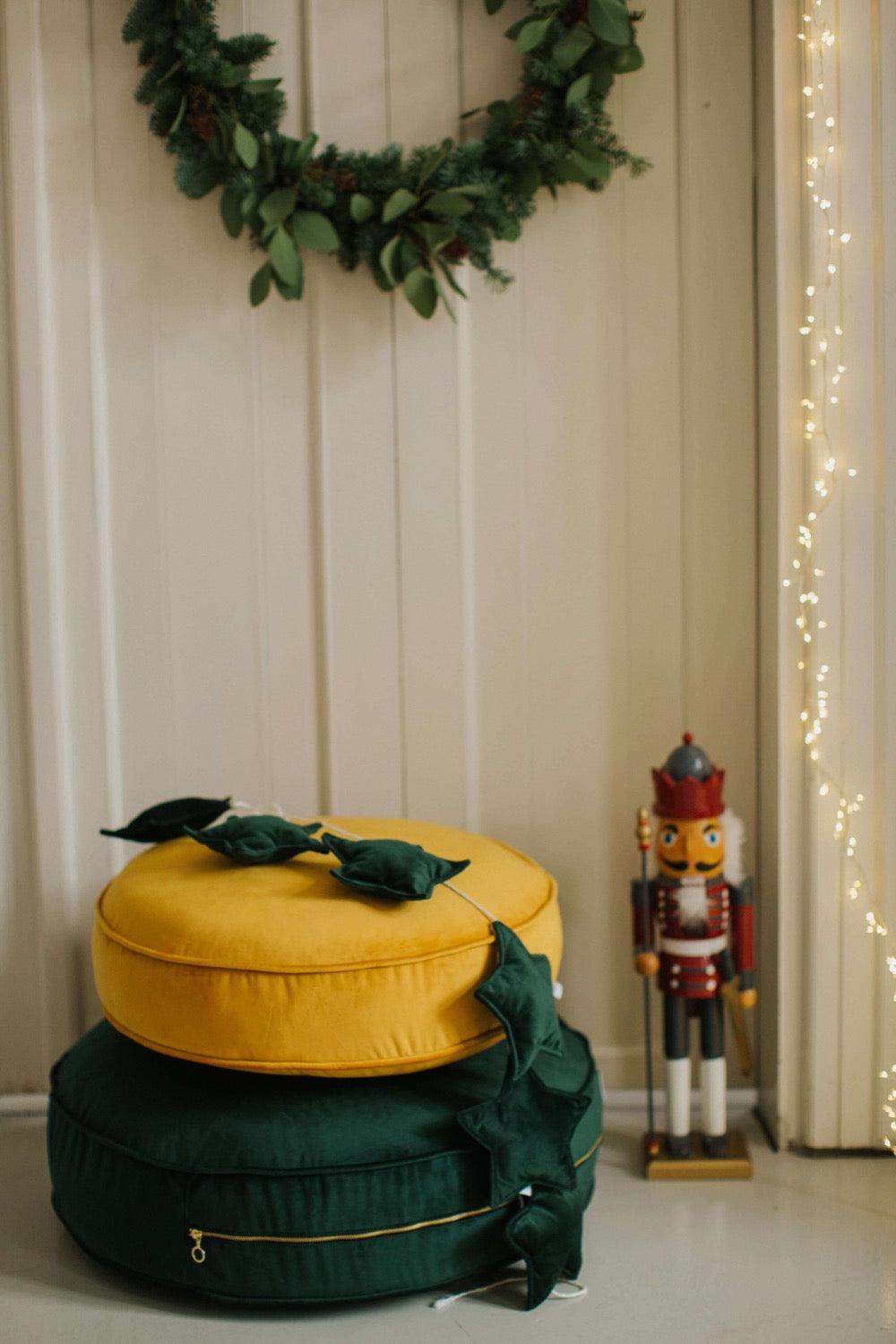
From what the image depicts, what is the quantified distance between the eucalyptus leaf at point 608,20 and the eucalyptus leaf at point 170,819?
1451 mm

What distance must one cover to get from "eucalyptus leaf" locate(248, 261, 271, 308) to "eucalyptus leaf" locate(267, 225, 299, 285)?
0.02 metres

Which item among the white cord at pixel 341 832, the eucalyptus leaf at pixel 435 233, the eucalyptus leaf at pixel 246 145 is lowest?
the white cord at pixel 341 832

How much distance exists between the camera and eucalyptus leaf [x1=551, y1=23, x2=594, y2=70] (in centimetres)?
203

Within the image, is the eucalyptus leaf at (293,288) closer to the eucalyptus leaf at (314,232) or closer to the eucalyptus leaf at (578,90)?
the eucalyptus leaf at (314,232)

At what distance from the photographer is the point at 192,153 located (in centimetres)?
211

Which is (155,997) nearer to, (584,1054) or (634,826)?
(584,1054)

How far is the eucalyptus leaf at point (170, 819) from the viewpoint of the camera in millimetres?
2025

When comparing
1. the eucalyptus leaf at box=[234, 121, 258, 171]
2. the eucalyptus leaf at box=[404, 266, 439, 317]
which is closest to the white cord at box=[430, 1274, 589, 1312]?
the eucalyptus leaf at box=[404, 266, 439, 317]

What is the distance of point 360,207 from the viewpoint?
2.10 metres

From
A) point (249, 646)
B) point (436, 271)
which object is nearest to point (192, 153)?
point (436, 271)

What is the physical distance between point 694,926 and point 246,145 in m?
1.53

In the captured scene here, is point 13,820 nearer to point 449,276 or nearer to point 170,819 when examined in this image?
point 170,819

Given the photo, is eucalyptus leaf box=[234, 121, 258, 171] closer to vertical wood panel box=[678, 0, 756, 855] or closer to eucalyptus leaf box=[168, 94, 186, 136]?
eucalyptus leaf box=[168, 94, 186, 136]

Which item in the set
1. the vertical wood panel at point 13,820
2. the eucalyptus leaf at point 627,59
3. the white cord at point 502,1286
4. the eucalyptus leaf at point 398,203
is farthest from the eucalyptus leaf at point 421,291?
the white cord at point 502,1286
